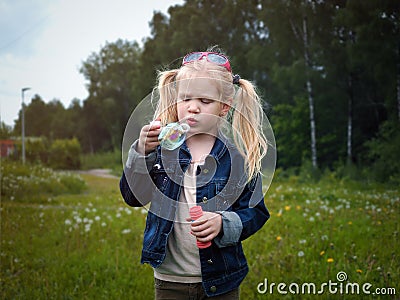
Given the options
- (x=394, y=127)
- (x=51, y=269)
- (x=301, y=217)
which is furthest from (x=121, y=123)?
(x=51, y=269)

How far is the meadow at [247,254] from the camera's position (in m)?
2.65

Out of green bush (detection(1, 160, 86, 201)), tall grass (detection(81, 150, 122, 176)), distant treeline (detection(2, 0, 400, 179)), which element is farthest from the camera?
tall grass (detection(81, 150, 122, 176))

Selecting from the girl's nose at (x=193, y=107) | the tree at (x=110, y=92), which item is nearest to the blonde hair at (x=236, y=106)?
the girl's nose at (x=193, y=107)

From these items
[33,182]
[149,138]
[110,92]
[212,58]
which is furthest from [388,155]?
[110,92]

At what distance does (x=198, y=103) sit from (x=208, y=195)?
310 millimetres

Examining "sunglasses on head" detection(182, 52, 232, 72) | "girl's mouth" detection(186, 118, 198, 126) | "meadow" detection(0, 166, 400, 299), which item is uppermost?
"sunglasses on head" detection(182, 52, 232, 72)

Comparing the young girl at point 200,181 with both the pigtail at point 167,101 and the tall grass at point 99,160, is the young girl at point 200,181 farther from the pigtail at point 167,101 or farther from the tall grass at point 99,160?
the tall grass at point 99,160

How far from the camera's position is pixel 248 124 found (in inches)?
64.9

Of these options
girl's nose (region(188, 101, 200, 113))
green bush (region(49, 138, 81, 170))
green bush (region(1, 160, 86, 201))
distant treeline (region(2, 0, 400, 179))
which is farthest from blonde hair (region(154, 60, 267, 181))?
green bush (region(49, 138, 81, 170))

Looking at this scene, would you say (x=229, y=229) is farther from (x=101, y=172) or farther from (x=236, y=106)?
(x=101, y=172)

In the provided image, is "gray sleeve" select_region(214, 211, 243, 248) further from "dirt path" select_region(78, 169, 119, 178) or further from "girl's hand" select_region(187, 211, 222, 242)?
"dirt path" select_region(78, 169, 119, 178)

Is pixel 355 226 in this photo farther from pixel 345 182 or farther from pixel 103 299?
pixel 345 182

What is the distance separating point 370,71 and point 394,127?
1.30 metres

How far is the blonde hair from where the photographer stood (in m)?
1.57
